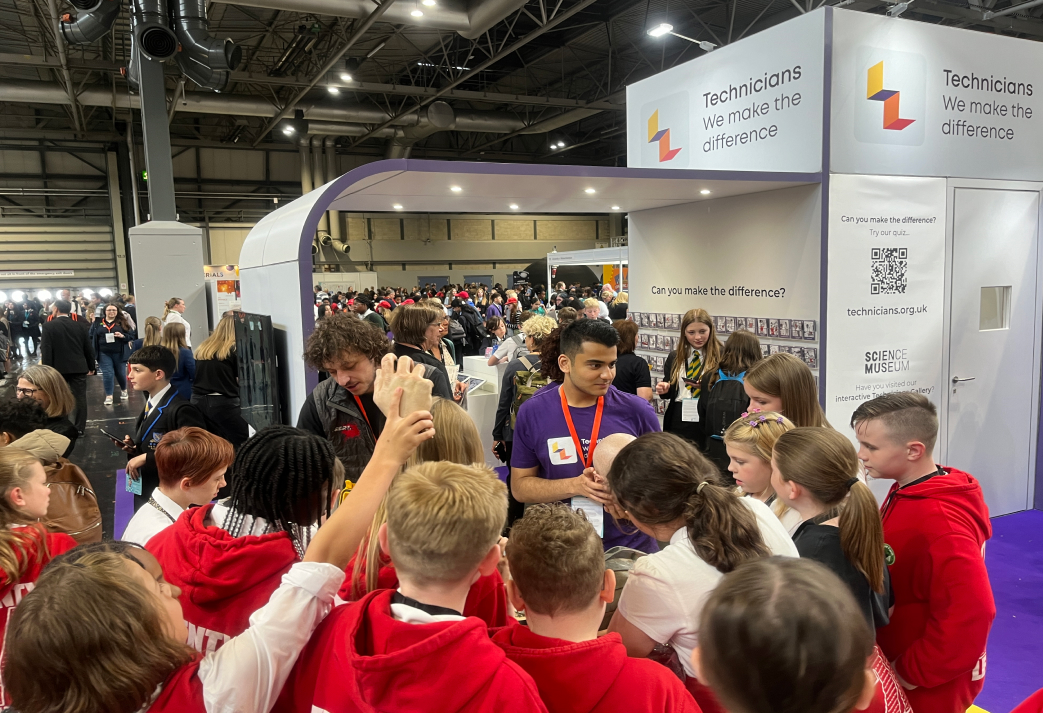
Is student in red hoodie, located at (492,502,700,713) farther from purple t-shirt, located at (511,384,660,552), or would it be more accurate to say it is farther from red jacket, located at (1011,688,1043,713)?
purple t-shirt, located at (511,384,660,552)

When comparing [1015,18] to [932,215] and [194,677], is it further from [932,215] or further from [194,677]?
[194,677]

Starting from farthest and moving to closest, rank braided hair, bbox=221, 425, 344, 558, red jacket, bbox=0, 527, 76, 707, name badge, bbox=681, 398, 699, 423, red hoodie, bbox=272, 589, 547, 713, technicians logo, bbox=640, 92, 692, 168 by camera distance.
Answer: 1. technicians logo, bbox=640, 92, 692, 168
2. name badge, bbox=681, 398, 699, 423
3. red jacket, bbox=0, 527, 76, 707
4. braided hair, bbox=221, 425, 344, 558
5. red hoodie, bbox=272, 589, 547, 713

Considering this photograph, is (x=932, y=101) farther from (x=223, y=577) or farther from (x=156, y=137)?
(x=156, y=137)

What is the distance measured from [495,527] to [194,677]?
1.87 ft

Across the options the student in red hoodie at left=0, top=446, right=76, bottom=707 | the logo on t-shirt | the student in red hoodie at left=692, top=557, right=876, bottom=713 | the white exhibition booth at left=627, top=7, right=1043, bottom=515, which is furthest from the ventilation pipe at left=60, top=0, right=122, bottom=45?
the student in red hoodie at left=692, top=557, right=876, bottom=713

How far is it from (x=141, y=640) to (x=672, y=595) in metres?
0.95

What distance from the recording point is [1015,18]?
11.3 m

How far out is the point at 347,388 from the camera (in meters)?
2.77

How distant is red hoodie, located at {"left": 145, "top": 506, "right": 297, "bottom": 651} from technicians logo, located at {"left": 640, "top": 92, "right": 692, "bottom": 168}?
486 cm

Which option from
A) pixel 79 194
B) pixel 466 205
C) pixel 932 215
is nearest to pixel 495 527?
pixel 466 205

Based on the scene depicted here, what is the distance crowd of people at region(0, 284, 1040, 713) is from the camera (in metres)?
0.98

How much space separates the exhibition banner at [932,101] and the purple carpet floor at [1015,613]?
8.04 ft

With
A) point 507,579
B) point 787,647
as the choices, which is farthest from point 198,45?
point 787,647

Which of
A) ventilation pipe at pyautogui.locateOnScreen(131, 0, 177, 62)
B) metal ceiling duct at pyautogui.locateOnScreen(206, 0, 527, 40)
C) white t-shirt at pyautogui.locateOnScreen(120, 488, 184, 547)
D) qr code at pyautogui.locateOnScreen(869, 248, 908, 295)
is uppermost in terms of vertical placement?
metal ceiling duct at pyautogui.locateOnScreen(206, 0, 527, 40)
